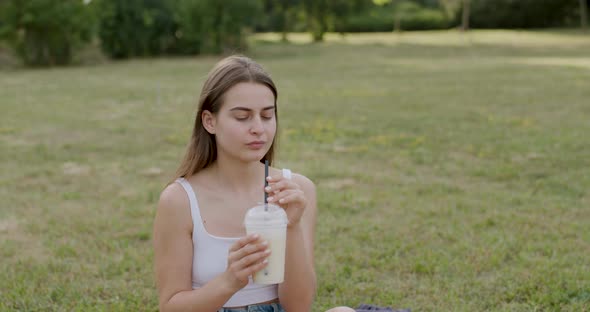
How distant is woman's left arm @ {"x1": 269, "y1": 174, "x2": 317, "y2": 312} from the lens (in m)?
2.11

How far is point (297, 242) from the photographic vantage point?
7.48 ft

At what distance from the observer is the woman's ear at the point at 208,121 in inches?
97.0

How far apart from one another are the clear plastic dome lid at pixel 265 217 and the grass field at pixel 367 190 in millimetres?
2068

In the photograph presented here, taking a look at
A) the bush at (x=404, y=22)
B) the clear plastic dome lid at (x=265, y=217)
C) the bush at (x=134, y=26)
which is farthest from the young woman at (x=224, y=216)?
the bush at (x=404, y=22)

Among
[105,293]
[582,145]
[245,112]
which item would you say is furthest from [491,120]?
[245,112]

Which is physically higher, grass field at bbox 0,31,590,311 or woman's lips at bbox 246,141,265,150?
woman's lips at bbox 246,141,265,150

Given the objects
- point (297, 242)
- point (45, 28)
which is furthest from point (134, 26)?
point (297, 242)

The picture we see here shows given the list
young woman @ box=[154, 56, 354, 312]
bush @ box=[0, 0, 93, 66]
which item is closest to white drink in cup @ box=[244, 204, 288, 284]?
young woman @ box=[154, 56, 354, 312]

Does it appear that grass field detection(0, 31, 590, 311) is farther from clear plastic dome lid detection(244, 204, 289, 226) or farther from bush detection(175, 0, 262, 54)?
bush detection(175, 0, 262, 54)

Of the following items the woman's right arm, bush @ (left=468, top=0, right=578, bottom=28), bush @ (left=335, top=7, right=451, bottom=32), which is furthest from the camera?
bush @ (left=335, top=7, right=451, bottom=32)

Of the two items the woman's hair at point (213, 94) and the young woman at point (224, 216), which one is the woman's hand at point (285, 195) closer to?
the young woman at point (224, 216)

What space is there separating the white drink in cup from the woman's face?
1.24ft

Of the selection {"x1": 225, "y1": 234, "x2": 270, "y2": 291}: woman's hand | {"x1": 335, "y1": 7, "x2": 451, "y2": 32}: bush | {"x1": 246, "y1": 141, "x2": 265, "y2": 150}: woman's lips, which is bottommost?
{"x1": 335, "y1": 7, "x2": 451, "y2": 32}: bush

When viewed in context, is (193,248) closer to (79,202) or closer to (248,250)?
(248,250)
